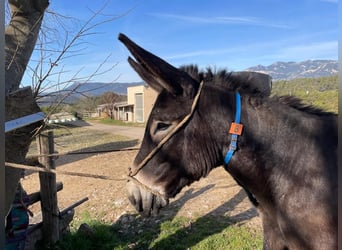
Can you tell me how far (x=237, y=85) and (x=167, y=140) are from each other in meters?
0.67

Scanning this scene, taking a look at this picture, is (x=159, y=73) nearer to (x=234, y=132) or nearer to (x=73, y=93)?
(x=234, y=132)

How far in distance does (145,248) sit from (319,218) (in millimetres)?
3708

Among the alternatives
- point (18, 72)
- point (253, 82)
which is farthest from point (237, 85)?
point (18, 72)

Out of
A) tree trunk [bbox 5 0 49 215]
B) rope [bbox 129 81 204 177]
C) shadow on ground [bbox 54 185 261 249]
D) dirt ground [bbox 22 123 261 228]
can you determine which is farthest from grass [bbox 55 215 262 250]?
rope [bbox 129 81 204 177]

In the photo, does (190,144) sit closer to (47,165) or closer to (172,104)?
(172,104)

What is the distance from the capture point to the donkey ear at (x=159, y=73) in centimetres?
199

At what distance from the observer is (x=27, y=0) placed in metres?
3.14

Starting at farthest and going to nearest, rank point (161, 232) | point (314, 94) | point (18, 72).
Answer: point (314, 94) → point (161, 232) → point (18, 72)

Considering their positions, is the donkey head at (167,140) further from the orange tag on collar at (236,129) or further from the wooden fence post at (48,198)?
the wooden fence post at (48,198)

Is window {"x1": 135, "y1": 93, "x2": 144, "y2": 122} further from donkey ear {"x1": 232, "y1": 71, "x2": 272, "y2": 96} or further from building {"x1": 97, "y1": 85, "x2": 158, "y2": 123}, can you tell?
donkey ear {"x1": 232, "y1": 71, "x2": 272, "y2": 96}

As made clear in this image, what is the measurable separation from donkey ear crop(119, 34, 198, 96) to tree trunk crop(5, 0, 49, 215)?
52.8 inches

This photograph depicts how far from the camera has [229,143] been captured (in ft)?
6.77

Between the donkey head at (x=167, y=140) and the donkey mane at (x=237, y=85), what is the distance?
0.43ft

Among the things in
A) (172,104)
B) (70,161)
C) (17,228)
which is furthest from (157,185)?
(70,161)
